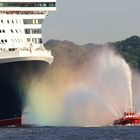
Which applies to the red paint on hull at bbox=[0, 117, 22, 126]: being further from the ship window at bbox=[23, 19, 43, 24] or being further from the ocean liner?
the ship window at bbox=[23, 19, 43, 24]

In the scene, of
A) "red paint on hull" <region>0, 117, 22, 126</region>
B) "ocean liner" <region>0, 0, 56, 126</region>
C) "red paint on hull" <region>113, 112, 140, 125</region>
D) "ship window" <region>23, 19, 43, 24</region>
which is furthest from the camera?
"red paint on hull" <region>113, 112, 140, 125</region>

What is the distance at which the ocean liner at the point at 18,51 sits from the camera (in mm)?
147000

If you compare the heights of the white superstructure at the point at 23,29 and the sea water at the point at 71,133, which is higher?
the white superstructure at the point at 23,29

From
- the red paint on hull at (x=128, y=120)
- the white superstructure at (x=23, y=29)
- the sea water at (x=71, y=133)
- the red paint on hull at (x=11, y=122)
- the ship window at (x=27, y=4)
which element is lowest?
the sea water at (x=71, y=133)

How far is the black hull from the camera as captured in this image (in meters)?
148

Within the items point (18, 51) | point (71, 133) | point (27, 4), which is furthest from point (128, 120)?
point (71, 133)

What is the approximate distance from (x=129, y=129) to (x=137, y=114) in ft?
101

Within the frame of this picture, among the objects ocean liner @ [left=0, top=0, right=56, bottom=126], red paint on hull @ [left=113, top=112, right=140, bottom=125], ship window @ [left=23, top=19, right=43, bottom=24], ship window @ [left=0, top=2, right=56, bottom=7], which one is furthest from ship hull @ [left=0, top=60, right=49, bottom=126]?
red paint on hull @ [left=113, top=112, right=140, bottom=125]

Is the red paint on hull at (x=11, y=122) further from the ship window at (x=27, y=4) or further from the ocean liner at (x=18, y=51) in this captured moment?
the ship window at (x=27, y=4)

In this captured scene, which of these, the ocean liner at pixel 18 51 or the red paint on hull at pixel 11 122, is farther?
the red paint on hull at pixel 11 122

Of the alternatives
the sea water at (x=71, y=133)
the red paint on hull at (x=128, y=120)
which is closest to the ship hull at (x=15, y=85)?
the sea water at (x=71, y=133)

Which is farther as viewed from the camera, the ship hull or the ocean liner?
the ship hull

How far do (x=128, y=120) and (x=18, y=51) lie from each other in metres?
22.3

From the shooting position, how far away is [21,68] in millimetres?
149625
